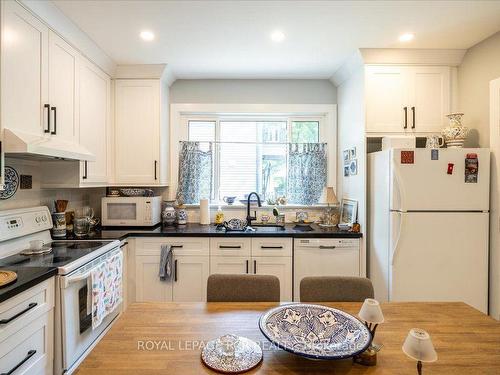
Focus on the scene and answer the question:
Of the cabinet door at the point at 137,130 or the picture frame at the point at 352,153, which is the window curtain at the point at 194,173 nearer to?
the cabinet door at the point at 137,130

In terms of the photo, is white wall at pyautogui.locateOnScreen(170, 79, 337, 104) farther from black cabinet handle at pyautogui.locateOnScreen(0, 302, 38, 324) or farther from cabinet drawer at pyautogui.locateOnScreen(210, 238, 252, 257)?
black cabinet handle at pyautogui.locateOnScreen(0, 302, 38, 324)

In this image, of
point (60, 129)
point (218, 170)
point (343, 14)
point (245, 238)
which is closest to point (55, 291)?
point (60, 129)

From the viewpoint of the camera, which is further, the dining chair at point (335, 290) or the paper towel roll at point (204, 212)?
the paper towel roll at point (204, 212)

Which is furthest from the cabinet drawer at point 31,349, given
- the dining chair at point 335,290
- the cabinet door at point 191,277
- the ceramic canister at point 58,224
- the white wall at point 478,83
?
the white wall at point 478,83

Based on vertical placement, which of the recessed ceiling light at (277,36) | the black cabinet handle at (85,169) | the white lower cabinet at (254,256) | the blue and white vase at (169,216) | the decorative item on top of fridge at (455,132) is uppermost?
the recessed ceiling light at (277,36)

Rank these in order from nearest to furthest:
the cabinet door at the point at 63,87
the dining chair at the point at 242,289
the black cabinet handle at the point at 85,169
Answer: the dining chair at the point at 242,289 < the cabinet door at the point at 63,87 < the black cabinet handle at the point at 85,169

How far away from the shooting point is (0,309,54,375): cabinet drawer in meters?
1.29

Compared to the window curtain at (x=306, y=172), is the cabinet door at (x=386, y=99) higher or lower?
higher

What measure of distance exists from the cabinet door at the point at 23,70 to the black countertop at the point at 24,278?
0.81m

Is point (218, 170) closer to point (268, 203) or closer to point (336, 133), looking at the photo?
point (268, 203)

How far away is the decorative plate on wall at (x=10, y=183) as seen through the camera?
1.91m

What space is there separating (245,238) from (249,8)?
1.82 m

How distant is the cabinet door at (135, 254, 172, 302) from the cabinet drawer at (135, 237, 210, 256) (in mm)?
64

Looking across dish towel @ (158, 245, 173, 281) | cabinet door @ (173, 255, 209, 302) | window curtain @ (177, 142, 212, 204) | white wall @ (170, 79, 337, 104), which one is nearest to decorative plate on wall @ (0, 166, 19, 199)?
dish towel @ (158, 245, 173, 281)
